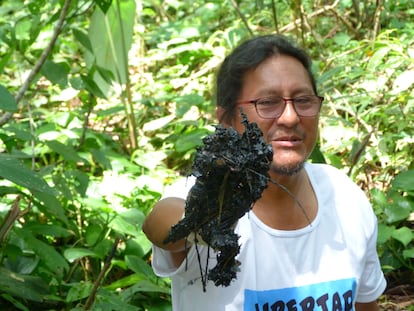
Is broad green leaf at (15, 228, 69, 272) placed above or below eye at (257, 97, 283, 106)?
below

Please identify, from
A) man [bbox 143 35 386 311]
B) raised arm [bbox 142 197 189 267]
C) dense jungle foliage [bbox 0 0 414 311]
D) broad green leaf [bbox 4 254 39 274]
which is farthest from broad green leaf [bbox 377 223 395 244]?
raised arm [bbox 142 197 189 267]

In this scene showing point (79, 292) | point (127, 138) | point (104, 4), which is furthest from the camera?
point (127, 138)

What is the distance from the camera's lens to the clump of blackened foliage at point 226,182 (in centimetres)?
105

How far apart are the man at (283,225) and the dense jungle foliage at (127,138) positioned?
0.29 m

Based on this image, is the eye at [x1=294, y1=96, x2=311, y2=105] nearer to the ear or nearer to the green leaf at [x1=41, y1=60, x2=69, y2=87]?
the ear

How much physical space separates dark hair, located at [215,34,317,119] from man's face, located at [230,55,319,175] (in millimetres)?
18

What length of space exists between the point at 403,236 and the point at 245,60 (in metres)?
1.30

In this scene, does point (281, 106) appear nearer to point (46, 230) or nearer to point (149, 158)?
point (46, 230)

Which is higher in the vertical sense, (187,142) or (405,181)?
(405,181)

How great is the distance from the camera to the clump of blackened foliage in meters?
1.05

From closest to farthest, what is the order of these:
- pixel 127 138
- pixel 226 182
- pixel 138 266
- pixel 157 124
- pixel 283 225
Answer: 1. pixel 226 182
2. pixel 283 225
3. pixel 138 266
4. pixel 157 124
5. pixel 127 138

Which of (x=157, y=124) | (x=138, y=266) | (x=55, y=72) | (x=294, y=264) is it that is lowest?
(x=157, y=124)

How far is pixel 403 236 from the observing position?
2629 mm

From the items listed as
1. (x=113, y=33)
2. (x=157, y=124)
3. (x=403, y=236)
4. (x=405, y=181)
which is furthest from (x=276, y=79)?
(x=157, y=124)
